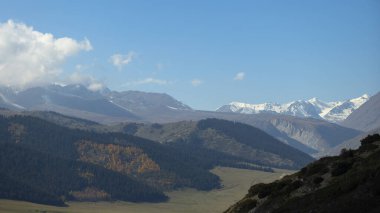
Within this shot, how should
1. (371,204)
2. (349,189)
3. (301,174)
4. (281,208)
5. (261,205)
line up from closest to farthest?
A: (371,204) < (349,189) < (281,208) < (261,205) < (301,174)

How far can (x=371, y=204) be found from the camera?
47.4 m

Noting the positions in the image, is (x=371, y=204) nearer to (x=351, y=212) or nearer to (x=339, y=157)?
(x=351, y=212)

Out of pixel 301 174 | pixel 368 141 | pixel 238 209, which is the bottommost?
pixel 238 209

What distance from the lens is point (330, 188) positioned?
55.6 meters

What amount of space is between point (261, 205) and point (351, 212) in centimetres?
1669

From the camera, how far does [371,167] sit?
55219 mm

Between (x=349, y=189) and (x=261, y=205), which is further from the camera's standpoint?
(x=261, y=205)

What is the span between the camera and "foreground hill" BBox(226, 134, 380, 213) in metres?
50.0

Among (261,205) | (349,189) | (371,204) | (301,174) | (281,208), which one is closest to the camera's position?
(371,204)

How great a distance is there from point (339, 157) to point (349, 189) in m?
16.8

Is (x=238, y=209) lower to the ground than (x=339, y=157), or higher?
lower

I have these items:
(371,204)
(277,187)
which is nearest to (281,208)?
(277,187)

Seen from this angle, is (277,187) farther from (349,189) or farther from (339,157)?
(349,189)

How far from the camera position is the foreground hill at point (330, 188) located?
1969 inches
